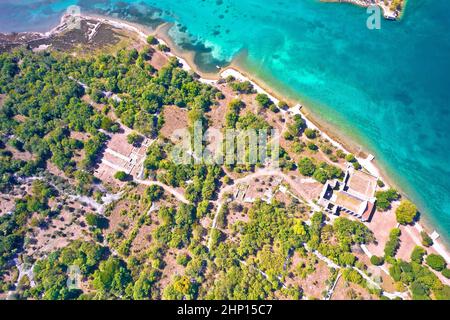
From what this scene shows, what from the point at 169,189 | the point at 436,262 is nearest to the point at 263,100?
the point at 169,189

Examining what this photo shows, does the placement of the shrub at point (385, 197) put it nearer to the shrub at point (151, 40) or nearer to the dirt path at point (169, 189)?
the dirt path at point (169, 189)

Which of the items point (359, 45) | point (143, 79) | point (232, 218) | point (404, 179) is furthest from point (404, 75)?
point (143, 79)

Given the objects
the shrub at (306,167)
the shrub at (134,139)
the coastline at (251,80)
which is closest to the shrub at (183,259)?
the shrub at (134,139)

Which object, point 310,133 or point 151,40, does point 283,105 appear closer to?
point 310,133

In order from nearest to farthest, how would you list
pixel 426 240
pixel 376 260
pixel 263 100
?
pixel 376 260 < pixel 426 240 < pixel 263 100

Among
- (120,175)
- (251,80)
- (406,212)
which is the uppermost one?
(251,80)
